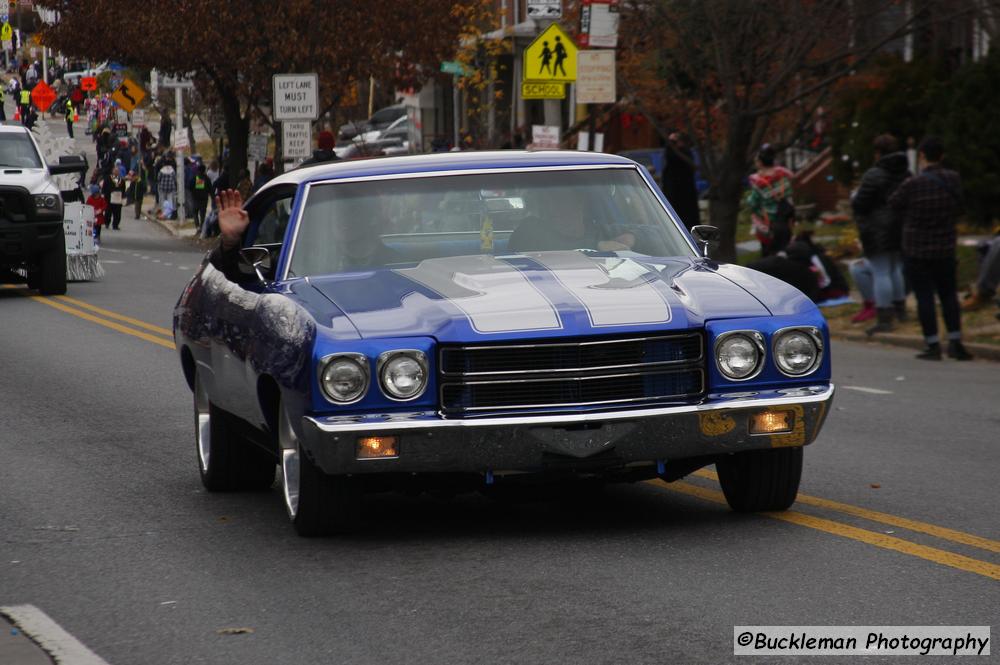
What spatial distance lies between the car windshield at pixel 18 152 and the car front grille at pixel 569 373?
58.2 ft

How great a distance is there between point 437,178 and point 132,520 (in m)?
2.05

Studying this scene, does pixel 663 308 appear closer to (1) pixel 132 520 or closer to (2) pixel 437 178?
(2) pixel 437 178

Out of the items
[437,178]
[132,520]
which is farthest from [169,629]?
[437,178]

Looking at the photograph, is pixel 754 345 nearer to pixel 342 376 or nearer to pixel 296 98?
pixel 342 376

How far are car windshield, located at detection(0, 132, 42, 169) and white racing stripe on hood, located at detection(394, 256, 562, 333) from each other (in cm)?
1684

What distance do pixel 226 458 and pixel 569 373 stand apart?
253 centimetres

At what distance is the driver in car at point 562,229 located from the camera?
8273mm

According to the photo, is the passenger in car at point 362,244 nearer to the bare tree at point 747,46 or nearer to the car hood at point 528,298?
the car hood at point 528,298

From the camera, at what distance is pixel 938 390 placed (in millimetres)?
14188

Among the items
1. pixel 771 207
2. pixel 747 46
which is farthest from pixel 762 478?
pixel 747 46

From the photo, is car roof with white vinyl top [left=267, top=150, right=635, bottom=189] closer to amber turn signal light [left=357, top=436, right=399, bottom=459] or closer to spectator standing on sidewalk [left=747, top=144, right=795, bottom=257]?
amber turn signal light [left=357, top=436, right=399, bottom=459]

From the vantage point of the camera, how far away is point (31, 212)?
903 inches

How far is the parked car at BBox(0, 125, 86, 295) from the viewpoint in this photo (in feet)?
75.0

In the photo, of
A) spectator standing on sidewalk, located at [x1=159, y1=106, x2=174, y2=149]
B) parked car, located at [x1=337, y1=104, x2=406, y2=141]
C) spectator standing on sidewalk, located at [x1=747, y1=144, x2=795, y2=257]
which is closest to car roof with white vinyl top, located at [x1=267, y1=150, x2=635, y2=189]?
spectator standing on sidewalk, located at [x1=747, y1=144, x2=795, y2=257]
